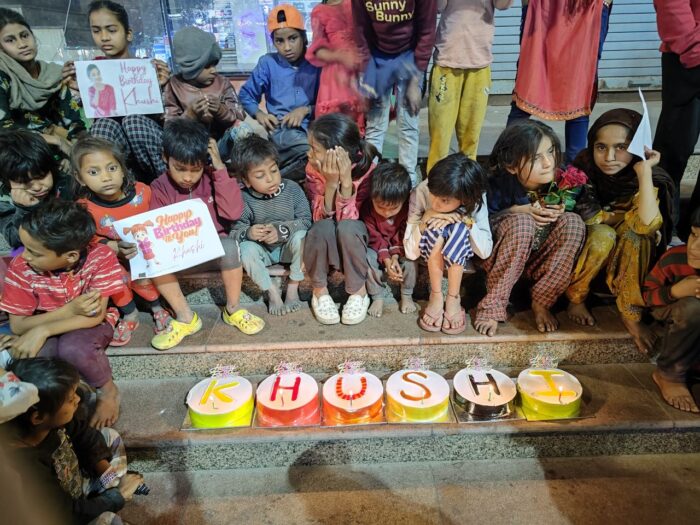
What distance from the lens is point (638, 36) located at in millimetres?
5578

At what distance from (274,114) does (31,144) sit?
140 centimetres

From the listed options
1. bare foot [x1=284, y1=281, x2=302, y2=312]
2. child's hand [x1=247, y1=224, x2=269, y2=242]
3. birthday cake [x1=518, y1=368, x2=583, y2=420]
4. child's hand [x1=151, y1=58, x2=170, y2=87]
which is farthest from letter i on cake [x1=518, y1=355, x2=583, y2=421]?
child's hand [x1=151, y1=58, x2=170, y2=87]

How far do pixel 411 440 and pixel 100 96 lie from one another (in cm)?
236

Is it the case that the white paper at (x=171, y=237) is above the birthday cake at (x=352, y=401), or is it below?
above

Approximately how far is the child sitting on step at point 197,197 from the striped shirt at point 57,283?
26 cm

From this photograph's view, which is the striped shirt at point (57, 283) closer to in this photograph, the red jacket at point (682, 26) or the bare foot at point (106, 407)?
the bare foot at point (106, 407)

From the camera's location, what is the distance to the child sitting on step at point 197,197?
224 cm

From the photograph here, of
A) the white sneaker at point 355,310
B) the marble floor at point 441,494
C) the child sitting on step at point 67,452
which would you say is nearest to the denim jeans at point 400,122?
the white sneaker at point 355,310

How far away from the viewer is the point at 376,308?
248cm

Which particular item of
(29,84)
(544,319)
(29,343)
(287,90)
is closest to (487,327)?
(544,319)

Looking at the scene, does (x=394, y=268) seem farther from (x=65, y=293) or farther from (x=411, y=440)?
(x=65, y=293)

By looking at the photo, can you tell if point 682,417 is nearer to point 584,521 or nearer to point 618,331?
point 618,331

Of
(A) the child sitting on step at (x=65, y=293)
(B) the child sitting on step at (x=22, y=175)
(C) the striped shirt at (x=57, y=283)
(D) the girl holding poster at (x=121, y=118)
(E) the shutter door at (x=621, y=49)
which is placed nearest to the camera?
(A) the child sitting on step at (x=65, y=293)

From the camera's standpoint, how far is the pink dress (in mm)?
2867
